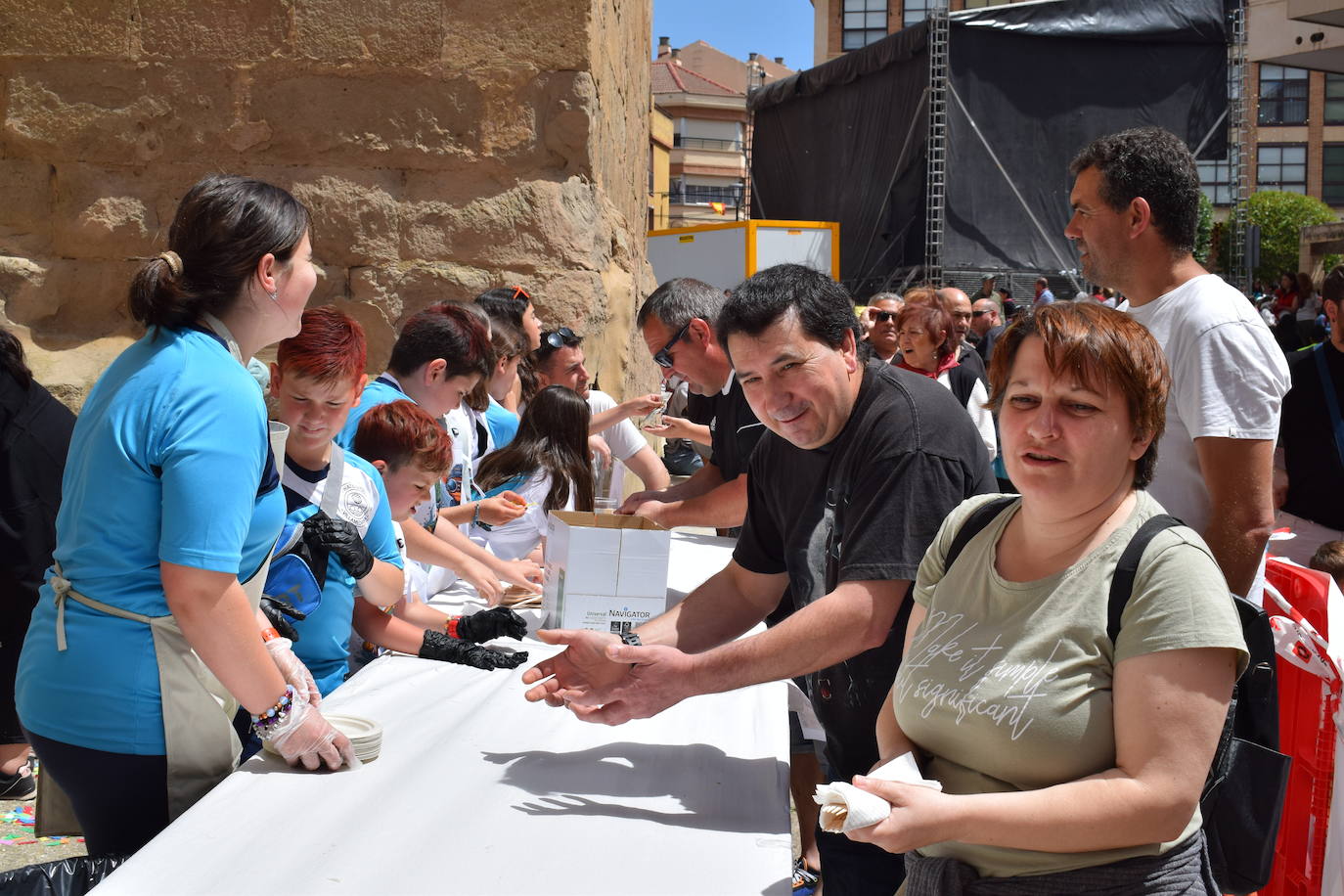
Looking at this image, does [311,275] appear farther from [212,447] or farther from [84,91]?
[84,91]

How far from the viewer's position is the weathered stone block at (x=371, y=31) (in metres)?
4.42

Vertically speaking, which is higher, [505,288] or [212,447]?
[505,288]

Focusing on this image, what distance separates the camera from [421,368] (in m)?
3.62

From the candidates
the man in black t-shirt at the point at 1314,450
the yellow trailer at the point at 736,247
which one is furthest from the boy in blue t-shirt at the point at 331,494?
A: the yellow trailer at the point at 736,247

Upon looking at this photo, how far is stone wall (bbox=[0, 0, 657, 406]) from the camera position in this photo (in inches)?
172

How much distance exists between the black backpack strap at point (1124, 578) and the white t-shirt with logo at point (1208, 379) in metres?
0.96

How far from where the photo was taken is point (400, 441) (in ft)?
9.84

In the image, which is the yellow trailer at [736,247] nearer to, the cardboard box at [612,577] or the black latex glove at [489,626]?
the black latex glove at [489,626]

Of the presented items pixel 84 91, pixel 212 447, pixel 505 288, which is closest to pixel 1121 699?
pixel 212 447

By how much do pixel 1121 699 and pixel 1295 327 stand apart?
380 inches

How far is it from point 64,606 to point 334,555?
62 centimetres

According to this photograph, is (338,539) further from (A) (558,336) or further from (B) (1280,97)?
(B) (1280,97)

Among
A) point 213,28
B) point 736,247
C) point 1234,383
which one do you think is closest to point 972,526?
point 1234,383

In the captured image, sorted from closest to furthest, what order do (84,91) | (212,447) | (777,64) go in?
(212,447), (84,91), (777,64)
